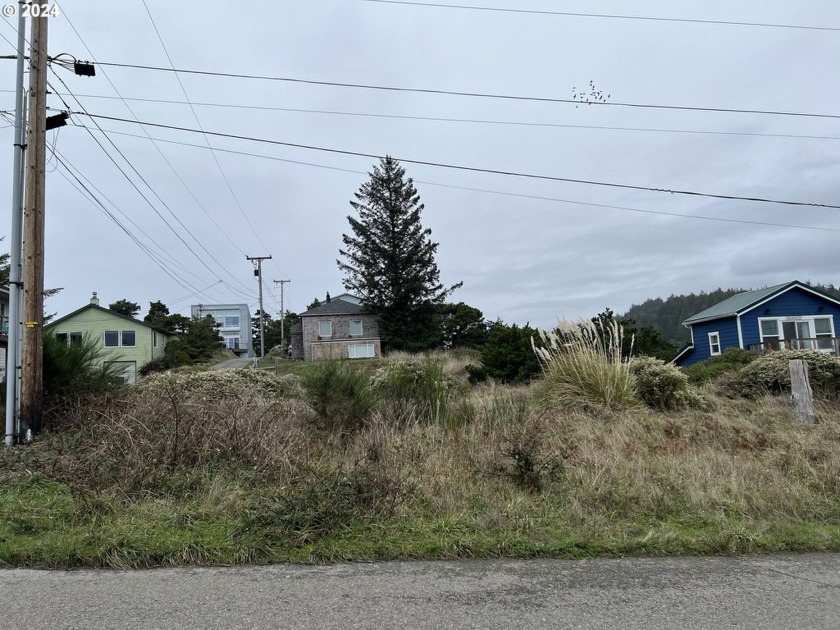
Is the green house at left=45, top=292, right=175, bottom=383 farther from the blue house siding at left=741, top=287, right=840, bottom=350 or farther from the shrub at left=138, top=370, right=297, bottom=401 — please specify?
the blue house siding at left=741, top=287, right=840, bottom=350

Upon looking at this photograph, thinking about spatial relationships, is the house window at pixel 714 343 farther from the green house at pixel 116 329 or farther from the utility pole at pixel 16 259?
the green house at pixel 116 329

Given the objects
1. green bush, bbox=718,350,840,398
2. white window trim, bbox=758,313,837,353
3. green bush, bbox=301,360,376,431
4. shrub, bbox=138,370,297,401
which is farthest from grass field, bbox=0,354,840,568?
white window trim, bbox=758,313,837,353

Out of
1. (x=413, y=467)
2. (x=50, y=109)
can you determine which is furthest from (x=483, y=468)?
(x=50, y=109)

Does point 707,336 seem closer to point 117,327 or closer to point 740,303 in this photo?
point 740,303

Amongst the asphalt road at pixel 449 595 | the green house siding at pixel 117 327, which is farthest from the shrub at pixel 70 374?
the green house siding at pixel 117 327

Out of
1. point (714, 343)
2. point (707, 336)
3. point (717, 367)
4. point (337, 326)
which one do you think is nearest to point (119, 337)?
point (337, 326)

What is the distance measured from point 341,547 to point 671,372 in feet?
29.6

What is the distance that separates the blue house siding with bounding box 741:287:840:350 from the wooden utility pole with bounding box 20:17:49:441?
29.5 metres

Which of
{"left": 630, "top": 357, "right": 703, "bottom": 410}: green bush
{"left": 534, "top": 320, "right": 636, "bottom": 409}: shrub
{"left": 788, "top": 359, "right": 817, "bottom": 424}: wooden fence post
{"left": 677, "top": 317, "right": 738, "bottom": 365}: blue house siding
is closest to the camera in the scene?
{"left": 788, "top": 359, "right": 817, "bottom": 424}: wooden fence post

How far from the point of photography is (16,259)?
29.9 ft

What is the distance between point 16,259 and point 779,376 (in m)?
14.9

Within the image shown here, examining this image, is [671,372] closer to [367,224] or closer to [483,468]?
[483,468]

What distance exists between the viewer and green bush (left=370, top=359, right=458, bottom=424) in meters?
8.74

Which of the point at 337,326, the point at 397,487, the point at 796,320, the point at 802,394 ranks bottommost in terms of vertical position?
the point at 397,487
